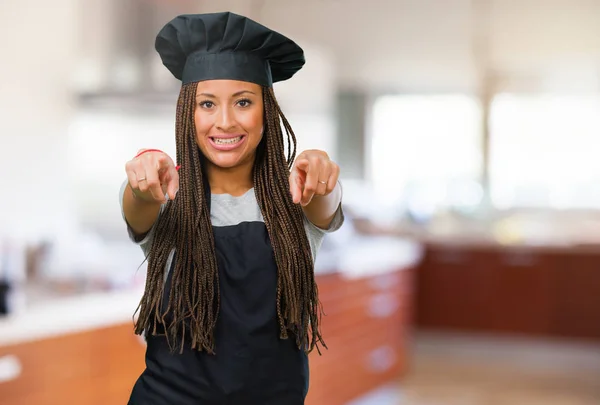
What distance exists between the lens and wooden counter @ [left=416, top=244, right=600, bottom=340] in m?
4.79

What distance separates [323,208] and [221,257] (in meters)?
0.13

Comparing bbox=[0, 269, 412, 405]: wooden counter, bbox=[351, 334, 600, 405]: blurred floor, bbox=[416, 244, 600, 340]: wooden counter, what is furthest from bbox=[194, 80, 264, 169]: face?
bbox=[416, 244, 600, 340]: wooden counter

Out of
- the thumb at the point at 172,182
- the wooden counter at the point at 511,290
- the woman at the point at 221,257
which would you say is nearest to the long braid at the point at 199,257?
the woman at the point at 221,257

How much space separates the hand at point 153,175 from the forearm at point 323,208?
177 millimetres

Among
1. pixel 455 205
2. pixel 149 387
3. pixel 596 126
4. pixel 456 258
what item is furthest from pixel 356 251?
pixel 149 387

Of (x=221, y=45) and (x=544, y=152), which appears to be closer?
(x=221, y=45)

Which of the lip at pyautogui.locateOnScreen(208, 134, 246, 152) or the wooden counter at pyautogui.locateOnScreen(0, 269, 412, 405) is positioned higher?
the lip at pyautogui.locateOnScreen(208, 134, 246, 152)

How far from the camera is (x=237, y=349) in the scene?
98cm

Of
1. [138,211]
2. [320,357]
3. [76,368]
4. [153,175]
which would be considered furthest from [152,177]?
[320,357]

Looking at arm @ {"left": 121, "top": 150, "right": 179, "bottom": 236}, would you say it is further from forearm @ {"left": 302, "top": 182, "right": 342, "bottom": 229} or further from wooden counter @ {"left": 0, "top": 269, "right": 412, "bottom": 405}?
wooden counter @ {"left": 0, "top": 269, "right": 412, "bottom": 405}

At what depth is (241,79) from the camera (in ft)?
3.24

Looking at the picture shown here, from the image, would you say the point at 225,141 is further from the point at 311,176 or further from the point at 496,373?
the point at 496,373

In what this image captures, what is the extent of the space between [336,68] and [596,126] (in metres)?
1.59

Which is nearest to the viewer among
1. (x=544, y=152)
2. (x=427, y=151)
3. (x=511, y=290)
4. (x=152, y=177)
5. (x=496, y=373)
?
(x=152, y=177)
